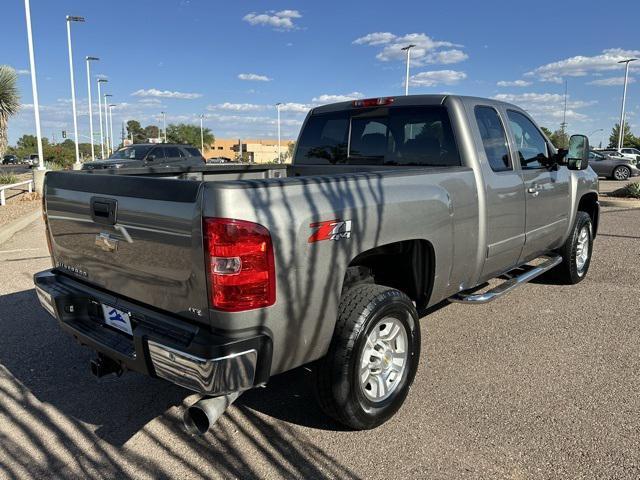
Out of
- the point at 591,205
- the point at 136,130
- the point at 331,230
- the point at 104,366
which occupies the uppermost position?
the point at 136,130

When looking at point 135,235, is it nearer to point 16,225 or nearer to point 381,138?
point 381,138

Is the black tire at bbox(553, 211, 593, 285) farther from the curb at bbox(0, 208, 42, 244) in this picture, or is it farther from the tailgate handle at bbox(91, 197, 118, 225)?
the curb at bbox(0, 208, 42, 244)

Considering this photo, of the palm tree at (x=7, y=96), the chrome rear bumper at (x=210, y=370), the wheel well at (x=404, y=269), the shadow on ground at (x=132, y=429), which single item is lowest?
the shadow on ground at (x=132, y=429)

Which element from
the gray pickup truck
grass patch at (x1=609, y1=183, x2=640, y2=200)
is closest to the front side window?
the gray pickup truck

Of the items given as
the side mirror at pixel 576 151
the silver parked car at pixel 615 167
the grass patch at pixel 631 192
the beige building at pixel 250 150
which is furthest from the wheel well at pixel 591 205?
the beige building at pixel 250 150

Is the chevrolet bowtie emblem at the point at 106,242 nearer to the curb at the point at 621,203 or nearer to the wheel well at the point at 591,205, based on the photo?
the wheel well at the point at 591,205

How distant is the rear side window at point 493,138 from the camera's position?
4.16 metres

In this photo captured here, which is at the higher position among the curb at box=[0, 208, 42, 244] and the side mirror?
the side mirror

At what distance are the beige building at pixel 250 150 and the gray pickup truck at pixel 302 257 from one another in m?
67.6

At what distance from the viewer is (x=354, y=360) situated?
2879mm

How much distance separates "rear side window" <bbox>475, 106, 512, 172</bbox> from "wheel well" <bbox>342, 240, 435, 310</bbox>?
1.14 m

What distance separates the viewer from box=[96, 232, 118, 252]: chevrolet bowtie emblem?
2853mm

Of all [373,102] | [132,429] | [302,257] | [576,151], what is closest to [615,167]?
[576,151]

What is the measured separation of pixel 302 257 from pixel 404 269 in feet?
4.07
